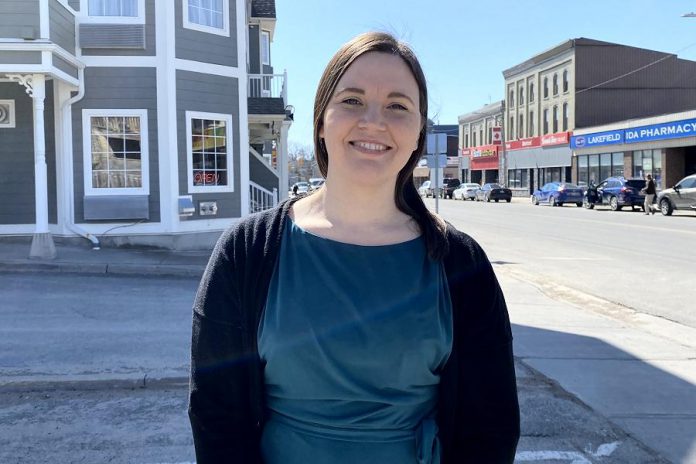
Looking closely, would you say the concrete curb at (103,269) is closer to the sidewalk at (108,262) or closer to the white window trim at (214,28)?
the sidewalk at (108,262)

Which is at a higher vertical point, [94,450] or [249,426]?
[249,426]

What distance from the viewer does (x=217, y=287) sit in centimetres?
182

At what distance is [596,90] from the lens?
49844mm

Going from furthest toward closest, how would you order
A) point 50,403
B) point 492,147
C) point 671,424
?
point 492,147 < point 50,403 < point 671,424

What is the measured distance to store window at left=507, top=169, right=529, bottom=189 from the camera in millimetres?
58122

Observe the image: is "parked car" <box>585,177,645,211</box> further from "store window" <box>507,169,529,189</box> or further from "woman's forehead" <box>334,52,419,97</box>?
"woman's forehead" <box>334,52,419,97</box>

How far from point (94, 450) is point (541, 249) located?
544 inches

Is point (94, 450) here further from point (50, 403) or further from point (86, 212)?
point (86, 212)

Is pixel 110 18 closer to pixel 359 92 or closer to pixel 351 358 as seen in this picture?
pixel 359 92

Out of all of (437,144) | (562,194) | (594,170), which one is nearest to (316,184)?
(562,194)

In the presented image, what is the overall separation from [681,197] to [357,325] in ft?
92.6

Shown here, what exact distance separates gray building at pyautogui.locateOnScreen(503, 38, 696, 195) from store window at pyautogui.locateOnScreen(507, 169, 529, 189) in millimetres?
3324

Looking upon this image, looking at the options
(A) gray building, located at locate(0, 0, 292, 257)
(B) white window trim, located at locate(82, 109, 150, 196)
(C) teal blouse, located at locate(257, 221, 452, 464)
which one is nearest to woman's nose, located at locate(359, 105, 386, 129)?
(C) teal blouse, located at locate(257, 221, 452, 464)

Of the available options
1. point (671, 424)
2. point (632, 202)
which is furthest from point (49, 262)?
point (632, 202)
